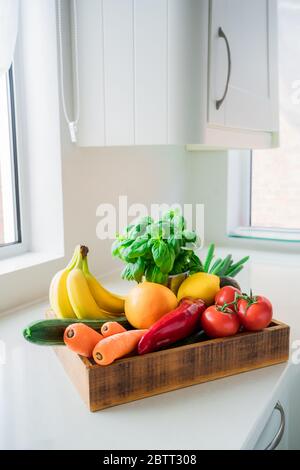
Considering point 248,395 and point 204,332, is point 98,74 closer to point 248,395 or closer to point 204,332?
point 204,332

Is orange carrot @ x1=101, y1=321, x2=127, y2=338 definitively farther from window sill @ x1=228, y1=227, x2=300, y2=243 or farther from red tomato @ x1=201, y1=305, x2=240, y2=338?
window sill @ x1=228, y1=227, x2=300, y2=243

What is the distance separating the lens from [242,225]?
2252 mm

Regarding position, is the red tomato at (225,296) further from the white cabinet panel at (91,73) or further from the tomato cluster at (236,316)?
the white cabinet panel at (91,73)

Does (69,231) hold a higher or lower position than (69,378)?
higher

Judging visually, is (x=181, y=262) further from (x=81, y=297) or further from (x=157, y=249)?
(x=81, y=297)

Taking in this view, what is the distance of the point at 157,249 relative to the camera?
0.89 metres

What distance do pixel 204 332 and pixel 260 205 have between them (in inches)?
57.5

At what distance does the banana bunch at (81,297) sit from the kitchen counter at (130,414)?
124 millimetres

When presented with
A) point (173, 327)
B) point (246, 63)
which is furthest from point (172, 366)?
point (246, 63)

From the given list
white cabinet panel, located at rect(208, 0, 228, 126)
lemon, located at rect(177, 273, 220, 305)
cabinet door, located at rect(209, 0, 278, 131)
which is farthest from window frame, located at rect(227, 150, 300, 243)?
lemon, located at rect(177, 273, 220, 305)

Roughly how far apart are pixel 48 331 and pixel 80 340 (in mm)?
75

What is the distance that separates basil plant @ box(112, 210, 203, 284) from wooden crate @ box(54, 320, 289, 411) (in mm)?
181

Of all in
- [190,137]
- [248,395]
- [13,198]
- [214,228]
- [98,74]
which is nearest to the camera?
[248,395]

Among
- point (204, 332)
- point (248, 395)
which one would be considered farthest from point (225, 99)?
point (248, 395)
